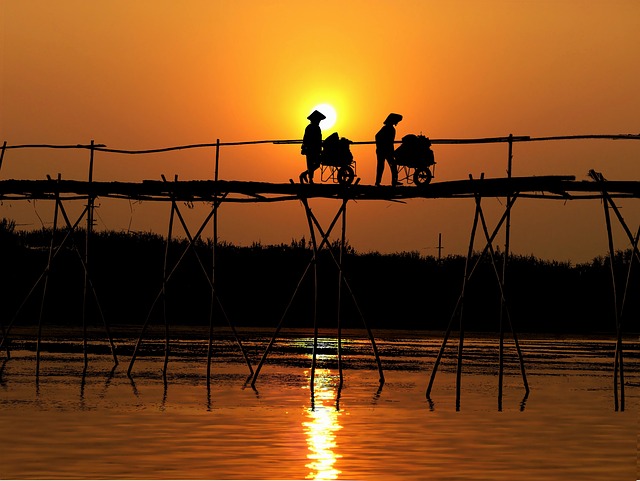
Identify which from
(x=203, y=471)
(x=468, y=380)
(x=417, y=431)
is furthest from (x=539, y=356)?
(x=203, y=471)

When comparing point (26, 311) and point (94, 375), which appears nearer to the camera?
point (94, 375)

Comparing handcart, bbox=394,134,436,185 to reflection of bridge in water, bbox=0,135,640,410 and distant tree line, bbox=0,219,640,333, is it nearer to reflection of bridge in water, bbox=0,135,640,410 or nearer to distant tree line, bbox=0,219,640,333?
reflection of bridge in water, bbox=0,135,640,410

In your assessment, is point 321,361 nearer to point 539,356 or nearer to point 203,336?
point 539,356

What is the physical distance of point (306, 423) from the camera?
74.2 feet

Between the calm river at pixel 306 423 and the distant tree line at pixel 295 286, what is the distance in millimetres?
25569

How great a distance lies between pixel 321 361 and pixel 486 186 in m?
15.0

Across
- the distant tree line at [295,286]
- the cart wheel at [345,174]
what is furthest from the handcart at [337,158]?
the distant tree line at [295,286]

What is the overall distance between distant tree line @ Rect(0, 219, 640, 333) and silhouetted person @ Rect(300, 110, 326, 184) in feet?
111

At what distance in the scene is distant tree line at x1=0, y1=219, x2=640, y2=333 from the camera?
62.3 metres

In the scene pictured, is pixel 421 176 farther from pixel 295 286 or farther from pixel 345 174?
pixel 295 286

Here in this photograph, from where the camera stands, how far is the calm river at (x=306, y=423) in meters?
18.1

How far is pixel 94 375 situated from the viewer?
3111 centimetres

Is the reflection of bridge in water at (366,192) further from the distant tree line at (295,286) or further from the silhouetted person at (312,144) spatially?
the distant tree line at (295,286)

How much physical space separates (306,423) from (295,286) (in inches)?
1662
